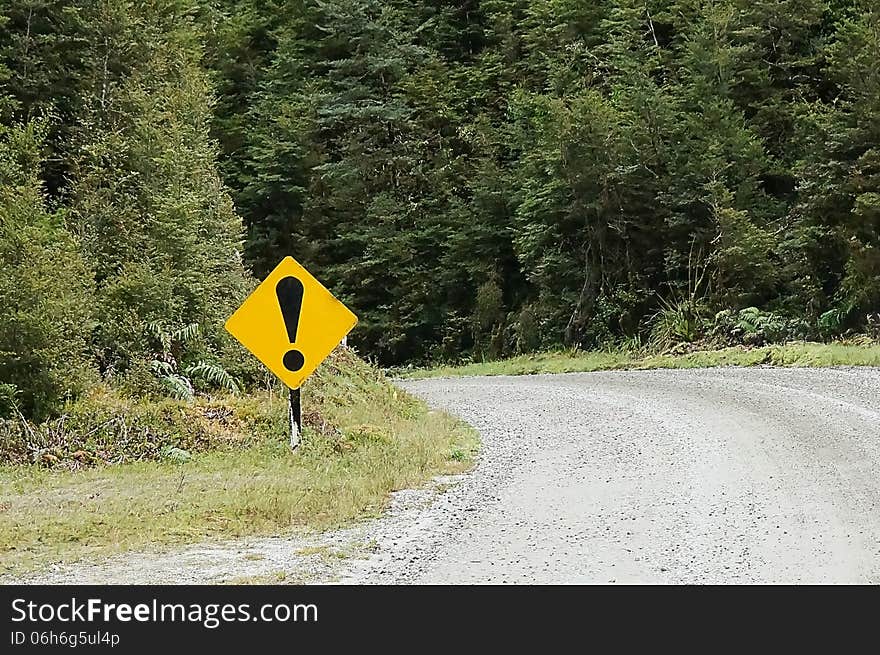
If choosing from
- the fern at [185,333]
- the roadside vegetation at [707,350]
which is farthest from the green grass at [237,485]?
the roadside vegetation at [707,350]

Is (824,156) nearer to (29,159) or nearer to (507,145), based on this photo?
(507,145)

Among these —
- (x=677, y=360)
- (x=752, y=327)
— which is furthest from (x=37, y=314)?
(x=752, y=327)

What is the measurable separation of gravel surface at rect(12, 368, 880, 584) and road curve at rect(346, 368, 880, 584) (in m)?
0.02

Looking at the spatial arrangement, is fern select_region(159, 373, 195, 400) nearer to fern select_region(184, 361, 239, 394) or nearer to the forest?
the forest

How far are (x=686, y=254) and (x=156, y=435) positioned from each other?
52.2 ft

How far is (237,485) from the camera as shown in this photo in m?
8.36

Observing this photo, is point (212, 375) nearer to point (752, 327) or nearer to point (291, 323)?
point (291, 323)

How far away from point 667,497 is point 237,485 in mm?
3598

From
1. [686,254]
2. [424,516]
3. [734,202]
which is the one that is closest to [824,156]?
[734,202]

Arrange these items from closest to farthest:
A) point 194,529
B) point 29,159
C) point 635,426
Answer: point 194,529, point 635,426, point 29,159

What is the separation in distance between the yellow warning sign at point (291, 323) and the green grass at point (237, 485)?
0.99 m

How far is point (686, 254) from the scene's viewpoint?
2341 centimetres

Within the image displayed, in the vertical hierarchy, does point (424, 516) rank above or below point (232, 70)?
below

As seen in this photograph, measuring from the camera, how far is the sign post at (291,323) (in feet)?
31.2
